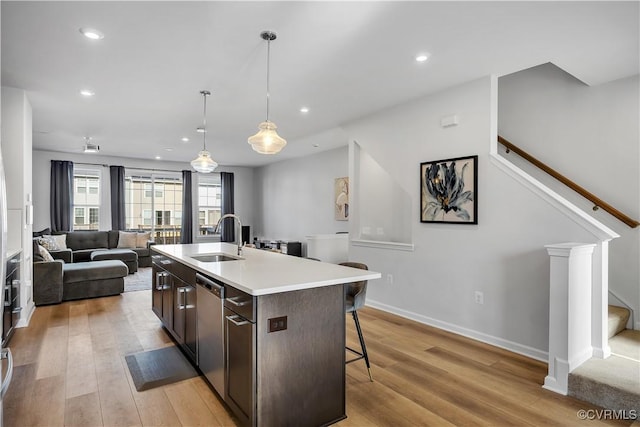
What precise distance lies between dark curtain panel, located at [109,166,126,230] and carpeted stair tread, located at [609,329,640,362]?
30.2 ft

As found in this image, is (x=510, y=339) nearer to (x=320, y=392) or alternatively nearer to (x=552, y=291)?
(x=552, y=291)

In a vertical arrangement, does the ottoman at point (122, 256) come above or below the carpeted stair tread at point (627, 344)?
above

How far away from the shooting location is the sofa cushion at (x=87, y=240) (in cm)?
767

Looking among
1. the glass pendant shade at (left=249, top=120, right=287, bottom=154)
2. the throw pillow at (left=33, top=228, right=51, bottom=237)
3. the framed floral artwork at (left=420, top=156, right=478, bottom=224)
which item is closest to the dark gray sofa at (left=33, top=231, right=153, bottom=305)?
the throw pillow at (left=33, top=228, right=51, bottom=237)

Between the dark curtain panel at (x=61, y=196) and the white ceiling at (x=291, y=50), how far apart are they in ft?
12.1

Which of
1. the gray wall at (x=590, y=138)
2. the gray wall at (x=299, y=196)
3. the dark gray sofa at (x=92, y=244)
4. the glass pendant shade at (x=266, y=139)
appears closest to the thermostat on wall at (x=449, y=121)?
the gray wall at (x=590, y=138)

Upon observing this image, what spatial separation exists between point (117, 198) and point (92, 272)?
12.5 feet

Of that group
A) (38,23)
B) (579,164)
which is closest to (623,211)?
(579,164)

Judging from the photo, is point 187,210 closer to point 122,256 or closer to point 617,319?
point 122,256

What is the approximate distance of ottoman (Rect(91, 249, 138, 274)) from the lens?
23.2 ft

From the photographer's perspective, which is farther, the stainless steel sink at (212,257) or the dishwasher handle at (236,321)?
the stainless steel sink at (212,257)

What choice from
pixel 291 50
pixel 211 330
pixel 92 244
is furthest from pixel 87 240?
A: pixel 291 50

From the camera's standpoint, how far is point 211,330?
243 centimetres

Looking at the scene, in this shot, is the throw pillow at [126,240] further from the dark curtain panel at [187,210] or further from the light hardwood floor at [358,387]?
the light hardwood floor at [358,387]
